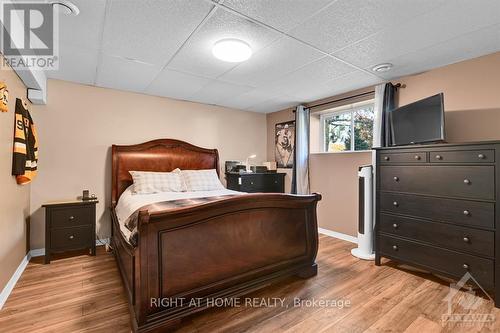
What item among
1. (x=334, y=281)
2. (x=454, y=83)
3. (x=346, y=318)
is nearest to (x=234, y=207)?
(x=346, y=318)

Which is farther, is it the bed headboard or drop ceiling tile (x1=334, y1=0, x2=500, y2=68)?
the bed headboard

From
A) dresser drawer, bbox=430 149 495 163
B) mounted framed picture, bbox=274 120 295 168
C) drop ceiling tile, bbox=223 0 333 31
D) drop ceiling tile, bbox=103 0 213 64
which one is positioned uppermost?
drop ceiling tile, bbox=103 0 213 64

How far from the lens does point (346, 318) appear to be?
5.77 feet

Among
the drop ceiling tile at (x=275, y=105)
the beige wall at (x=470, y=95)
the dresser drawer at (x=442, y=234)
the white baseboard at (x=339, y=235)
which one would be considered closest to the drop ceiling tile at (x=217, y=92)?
the drop ceiling tile at (x=275, y=105)

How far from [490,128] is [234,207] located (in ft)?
8.53

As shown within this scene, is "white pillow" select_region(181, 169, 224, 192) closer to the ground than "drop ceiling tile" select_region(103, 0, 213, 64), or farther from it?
closer to the ground

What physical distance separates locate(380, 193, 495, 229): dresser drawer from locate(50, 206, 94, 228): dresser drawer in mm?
3507

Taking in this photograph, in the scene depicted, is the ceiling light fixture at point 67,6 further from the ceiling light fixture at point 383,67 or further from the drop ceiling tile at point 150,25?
the ceiling light fixture at point 383,67

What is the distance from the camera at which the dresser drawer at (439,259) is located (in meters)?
1.95

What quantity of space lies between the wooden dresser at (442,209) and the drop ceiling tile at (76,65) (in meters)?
3.32

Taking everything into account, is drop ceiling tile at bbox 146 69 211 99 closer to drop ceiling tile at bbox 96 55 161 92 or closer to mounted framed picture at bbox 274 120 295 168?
drop ceiling tile at bbox 96 55 161 92

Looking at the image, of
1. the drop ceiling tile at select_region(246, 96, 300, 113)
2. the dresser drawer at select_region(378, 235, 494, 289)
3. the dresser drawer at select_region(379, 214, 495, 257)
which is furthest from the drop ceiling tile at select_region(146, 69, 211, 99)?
the dresser drawer at select_region(378, 235, 494, 289)

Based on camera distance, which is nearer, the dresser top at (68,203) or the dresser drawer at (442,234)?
the dresser drawer at (442,234)

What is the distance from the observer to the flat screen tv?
2289 millimetres
